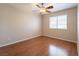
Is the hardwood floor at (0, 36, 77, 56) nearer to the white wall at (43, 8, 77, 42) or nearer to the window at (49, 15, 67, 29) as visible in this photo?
the white wall at (43, 8, 77, 42)

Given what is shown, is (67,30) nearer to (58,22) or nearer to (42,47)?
(58,22)

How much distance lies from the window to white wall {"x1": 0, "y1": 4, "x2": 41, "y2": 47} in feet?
1.19

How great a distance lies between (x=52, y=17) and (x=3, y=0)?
1.10m

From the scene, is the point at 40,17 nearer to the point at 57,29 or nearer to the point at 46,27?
the point at 46,27

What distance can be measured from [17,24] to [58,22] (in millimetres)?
979

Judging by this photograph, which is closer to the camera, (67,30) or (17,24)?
(67,30)

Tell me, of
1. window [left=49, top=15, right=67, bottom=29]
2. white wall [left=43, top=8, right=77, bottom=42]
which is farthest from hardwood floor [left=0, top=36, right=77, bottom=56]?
window [left=49, top=15, right=67, bottom=29]

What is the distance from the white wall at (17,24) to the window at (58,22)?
0.36m

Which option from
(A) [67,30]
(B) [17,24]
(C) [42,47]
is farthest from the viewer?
(C) [42,47]

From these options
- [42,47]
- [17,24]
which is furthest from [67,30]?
[17,24]

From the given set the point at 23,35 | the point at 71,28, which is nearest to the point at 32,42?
the point at 23,35

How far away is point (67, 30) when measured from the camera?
158 centimetres

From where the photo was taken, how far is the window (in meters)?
1.56

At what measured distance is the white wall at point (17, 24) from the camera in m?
1.62
